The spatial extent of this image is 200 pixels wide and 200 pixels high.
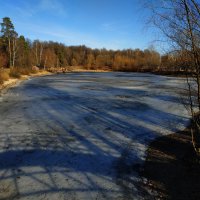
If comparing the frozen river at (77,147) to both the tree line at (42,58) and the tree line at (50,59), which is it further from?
the tree line at (42,58)

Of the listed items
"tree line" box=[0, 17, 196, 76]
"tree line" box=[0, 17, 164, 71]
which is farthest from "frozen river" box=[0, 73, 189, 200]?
"tree line" box=[0, 17, 164, 71]

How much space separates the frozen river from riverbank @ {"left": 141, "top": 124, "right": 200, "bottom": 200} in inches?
11.6

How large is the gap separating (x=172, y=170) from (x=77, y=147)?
8.54ft

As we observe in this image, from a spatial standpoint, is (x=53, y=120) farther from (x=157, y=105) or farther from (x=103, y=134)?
(x=157, y=105)

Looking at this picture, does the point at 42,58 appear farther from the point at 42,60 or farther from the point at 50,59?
the point at 50,59

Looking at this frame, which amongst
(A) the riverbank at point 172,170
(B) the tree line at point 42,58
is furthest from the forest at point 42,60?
(A) the riverbank at point 172,170

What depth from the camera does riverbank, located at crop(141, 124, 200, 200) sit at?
4660 millimetres

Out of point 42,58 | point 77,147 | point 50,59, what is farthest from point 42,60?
point 77,147

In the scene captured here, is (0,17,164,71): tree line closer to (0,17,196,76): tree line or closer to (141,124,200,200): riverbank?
(0,17,196,76): tree line

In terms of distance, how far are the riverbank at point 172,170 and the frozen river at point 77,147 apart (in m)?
0.29

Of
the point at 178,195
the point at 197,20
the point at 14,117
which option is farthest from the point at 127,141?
the point at 14,117

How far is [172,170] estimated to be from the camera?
5535 millimetres

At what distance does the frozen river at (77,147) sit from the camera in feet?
15.4

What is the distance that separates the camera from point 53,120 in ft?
31.2
